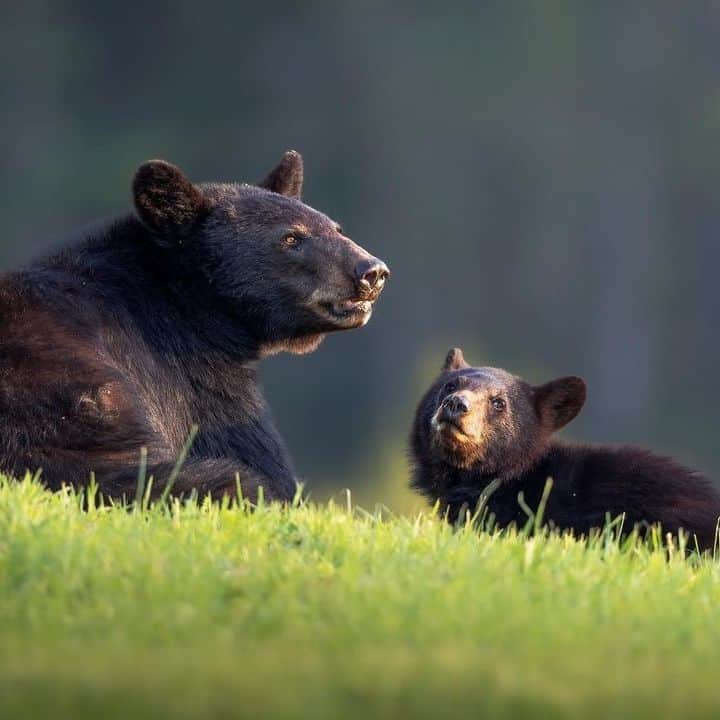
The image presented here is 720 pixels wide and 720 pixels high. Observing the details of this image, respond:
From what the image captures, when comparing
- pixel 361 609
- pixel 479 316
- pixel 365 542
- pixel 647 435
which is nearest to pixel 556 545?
pixel 365 542

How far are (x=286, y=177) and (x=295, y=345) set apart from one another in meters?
0.90

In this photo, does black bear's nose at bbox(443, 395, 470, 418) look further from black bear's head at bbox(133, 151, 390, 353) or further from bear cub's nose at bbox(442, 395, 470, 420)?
black bear's head at bbox(133, 151, 390, 353)

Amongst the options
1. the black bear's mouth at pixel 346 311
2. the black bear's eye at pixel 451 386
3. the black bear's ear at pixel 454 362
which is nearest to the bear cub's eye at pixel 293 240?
the black bear's mouth at pixel 346 311

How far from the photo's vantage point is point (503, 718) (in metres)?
3.80

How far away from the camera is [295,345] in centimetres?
787

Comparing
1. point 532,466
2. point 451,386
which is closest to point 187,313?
point 451,386

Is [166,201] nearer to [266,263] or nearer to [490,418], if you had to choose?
[266,263]

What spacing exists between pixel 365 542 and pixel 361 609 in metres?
0.92

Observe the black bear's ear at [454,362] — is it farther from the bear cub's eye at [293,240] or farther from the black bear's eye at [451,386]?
the bear cub's eye at [293,240]

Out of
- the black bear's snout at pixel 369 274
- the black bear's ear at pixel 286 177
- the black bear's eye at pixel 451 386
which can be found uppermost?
the black bear's ear at pixel 286 177

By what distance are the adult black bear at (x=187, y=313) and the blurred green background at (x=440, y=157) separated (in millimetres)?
22476

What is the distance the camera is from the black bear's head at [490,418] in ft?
26.9

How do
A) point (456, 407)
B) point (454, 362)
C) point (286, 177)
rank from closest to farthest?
point (456, 407)
point (286, 177)
point (454, 362)

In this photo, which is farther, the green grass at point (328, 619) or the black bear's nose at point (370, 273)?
the black bear's nose at point (370, 273)
